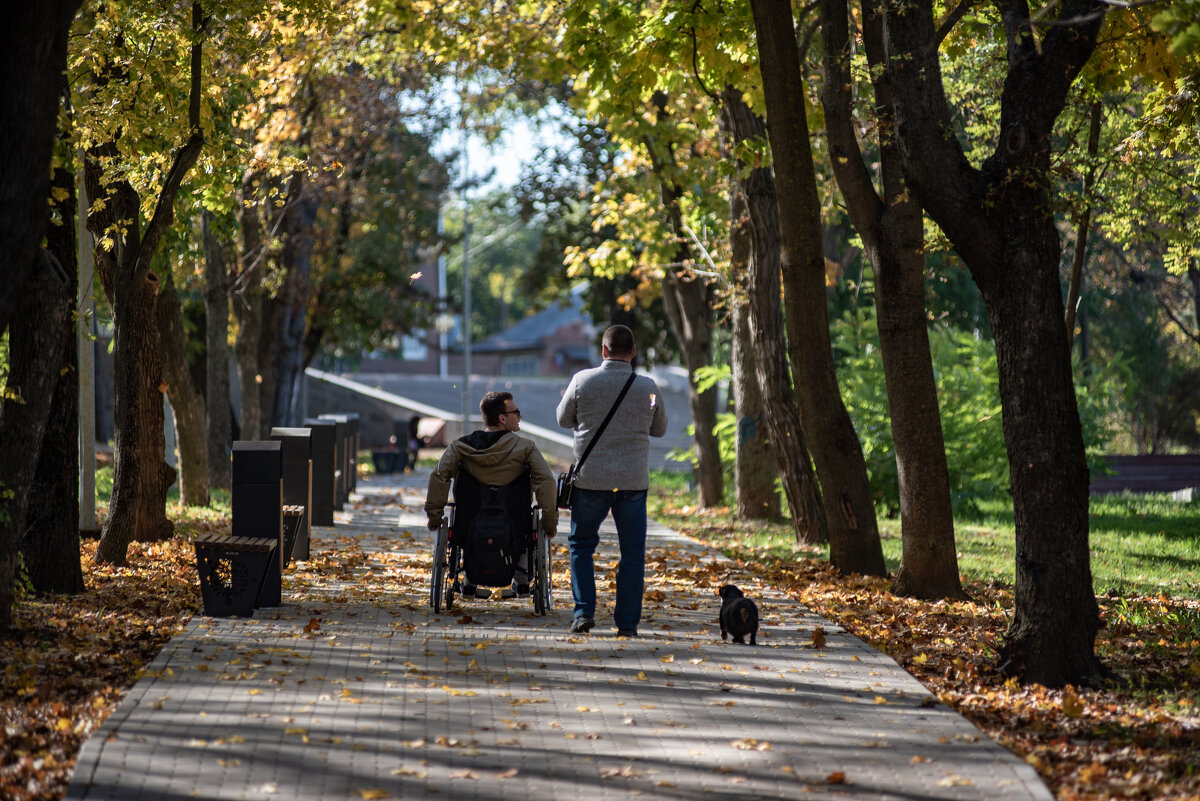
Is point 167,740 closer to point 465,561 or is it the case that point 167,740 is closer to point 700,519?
point 465,561

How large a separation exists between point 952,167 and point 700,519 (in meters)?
12.4

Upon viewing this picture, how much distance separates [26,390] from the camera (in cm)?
820

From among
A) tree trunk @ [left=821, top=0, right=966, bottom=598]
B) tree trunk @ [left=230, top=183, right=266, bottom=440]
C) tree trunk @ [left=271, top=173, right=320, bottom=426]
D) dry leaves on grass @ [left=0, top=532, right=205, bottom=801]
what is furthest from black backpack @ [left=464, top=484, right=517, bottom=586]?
tree trunk @ [left=271, top=173, right=320, bottom=426]

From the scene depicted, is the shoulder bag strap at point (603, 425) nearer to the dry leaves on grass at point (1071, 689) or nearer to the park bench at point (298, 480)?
the dry leaves on grass at point (1071, 689)

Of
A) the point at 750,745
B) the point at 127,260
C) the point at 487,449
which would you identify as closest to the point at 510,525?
the point at 487,449

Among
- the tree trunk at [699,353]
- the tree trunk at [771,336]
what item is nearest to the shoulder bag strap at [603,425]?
the tree trunk at [771,336]

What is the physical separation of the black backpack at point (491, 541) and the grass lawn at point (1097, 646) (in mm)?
2335

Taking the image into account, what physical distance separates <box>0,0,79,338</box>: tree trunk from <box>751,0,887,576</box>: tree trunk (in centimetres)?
649

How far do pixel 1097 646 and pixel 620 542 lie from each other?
293 cm

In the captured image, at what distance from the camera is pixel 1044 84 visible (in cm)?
707

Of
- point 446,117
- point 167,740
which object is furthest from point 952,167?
point 446,117

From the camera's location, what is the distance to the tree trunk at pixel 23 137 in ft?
18.5

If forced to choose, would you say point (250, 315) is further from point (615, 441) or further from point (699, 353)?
point (615, 441)

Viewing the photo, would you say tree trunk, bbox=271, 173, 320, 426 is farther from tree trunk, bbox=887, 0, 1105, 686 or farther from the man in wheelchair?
tree trunk, bbox=887, 0, 1105, 686
